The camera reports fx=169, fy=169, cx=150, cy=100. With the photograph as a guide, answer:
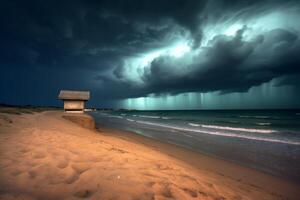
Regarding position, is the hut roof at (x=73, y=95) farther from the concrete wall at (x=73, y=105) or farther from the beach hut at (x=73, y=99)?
the concrete wall at (x=73, y=105)

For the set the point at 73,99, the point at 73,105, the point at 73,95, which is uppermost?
the point at 73,95

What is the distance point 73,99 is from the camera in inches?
483

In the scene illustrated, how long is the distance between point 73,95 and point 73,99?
401 mm

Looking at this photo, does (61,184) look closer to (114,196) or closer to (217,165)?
(114,196)

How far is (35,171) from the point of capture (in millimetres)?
3008

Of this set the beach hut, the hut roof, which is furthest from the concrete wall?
the hut roof

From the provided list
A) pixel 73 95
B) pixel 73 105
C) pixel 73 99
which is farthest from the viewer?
pixel 73 105

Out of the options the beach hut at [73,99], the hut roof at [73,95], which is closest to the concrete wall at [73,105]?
the beach hut at [73,99]

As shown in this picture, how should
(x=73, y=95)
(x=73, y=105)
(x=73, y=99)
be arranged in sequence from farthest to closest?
(x=73, y=105)
(x=73, y=99)
(x=73, y=95)

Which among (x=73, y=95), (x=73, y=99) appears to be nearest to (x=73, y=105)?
(x=73, y=99)

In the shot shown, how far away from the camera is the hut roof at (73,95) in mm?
11742

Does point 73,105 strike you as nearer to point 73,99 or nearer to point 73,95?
point 73,99

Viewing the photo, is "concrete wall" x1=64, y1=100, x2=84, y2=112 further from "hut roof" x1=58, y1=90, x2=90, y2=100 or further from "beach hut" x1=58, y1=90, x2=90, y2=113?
"hut roof" x1=58, y1=90, x2=90, y2=100

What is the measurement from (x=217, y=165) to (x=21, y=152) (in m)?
6.79
